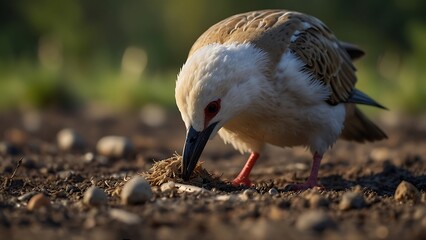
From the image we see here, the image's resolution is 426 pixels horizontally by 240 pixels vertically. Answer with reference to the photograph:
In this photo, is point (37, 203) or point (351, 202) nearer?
point (351, 202)

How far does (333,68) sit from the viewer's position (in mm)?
6930

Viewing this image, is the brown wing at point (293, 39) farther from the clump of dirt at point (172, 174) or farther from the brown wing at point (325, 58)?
the clump of dirt at point (172, 174)

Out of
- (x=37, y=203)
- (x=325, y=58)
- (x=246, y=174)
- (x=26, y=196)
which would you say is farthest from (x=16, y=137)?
(x=37, y=203)

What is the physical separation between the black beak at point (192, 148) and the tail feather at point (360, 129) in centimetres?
217

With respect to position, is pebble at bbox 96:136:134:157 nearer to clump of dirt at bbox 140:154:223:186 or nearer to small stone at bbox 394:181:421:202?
clump of dirt at bbox 140:154:223:186

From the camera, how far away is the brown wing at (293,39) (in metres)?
6.16

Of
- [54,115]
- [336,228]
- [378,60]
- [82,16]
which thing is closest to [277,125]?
[336,228]

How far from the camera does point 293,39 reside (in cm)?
634

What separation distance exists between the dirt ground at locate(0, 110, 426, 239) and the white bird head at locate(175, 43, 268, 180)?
0.38 m

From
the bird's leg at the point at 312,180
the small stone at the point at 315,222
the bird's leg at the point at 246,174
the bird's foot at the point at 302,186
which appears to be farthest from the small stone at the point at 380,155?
the small stone at the point at 315,222

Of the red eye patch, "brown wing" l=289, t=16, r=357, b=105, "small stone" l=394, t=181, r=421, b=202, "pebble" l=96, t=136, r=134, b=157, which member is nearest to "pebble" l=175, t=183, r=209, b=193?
the red eye patch

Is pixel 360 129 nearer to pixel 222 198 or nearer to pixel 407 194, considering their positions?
pixel 407 194

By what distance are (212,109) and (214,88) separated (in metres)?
0.16

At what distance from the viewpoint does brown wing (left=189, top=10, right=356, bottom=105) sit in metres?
6.16
